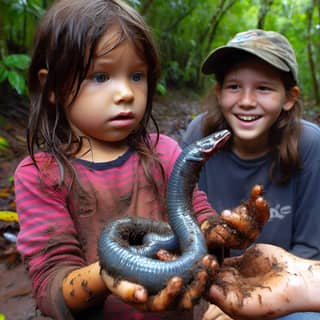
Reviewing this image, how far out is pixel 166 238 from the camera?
1637 millimetres

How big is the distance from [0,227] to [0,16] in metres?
2.39

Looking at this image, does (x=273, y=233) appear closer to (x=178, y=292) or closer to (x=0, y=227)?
(x=178, y=292)

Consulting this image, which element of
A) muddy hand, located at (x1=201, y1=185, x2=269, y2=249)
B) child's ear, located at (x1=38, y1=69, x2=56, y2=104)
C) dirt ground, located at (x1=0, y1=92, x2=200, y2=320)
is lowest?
dirt ground, located at (x1=0, y1=92, x2=200, y2=320)

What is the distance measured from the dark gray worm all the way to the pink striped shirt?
174 millimetres

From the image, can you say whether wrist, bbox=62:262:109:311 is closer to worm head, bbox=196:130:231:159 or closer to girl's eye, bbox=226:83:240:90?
worm head, bbox=196:130:231:159

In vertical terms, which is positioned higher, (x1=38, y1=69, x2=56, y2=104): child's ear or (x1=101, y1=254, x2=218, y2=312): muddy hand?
(x1=38, y1=69, x2=56, y2=104): child's ear

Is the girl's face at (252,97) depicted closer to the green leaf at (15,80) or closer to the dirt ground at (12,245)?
the dirt ground at (12,245)

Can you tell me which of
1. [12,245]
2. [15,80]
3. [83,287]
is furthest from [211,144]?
[15,80]

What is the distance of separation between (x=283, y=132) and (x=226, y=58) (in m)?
0.63

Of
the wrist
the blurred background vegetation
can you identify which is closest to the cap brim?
the wrist

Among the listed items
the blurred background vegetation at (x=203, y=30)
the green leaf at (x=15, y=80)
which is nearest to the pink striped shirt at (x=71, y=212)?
the green leaf at (x=15, y=80)

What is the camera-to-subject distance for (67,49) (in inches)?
65.4

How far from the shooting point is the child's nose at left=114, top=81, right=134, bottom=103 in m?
1.65

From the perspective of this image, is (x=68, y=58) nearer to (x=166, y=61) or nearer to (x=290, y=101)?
(x=290, y=101)
